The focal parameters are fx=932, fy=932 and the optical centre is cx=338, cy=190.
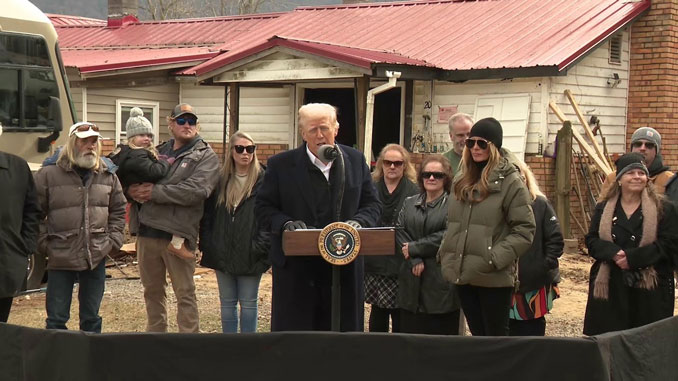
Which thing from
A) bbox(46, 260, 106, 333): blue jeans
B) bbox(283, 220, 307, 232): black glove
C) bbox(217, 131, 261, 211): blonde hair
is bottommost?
bbox(46, 260, 106, 333): blue jeans

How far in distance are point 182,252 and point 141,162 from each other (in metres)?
0.73

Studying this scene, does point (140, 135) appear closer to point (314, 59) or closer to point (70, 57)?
point (314, 59)

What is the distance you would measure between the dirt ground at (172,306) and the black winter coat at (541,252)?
2.77 metres

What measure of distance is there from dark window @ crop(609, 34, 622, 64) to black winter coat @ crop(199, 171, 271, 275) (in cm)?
1058

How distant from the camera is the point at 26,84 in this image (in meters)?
9.66

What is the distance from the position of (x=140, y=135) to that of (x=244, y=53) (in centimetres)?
849

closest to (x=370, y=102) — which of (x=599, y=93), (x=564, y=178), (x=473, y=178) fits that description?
(x=564, y=178)

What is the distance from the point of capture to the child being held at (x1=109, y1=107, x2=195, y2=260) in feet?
22.5

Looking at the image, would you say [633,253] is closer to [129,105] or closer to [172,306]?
[172,306]

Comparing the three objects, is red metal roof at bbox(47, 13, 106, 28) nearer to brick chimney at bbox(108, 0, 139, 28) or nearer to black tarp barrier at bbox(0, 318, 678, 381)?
brick chimney at bbox(108, 0, 139, 28)

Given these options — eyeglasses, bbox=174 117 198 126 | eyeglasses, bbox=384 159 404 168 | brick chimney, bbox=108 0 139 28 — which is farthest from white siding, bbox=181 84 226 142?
eyeglasses, bbox=384 159 404 168

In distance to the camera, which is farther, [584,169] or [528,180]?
[584,169]

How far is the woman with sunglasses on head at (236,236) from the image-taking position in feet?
22.0

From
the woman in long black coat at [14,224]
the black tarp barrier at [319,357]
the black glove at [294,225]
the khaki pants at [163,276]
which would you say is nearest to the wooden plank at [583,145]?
the khaki pants at [163,276]
